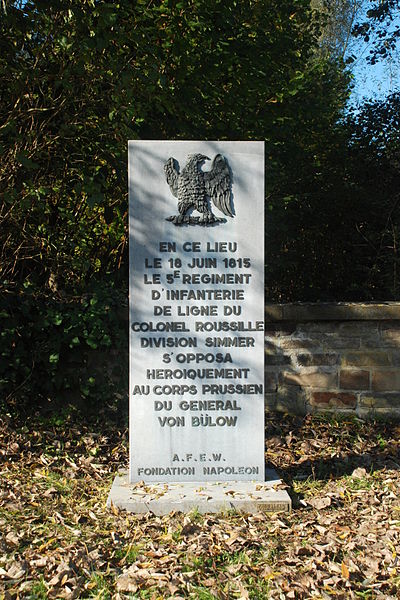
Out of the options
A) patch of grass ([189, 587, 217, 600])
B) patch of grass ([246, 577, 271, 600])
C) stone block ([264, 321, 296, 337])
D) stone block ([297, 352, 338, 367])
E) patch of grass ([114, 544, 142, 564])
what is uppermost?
stone block ([264, 321, 296, 337])

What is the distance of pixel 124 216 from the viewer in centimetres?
767

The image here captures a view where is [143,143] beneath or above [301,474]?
above

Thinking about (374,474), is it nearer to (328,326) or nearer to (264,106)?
(328,326)

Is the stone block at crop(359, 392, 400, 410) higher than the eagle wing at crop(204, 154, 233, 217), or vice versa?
the eagle wing at crop(204, 154, 233, 217)

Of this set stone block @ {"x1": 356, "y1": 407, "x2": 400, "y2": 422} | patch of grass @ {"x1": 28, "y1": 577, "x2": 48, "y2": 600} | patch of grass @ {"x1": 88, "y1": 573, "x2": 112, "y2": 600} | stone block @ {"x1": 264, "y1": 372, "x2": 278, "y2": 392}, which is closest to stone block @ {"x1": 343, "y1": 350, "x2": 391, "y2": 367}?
stone block @ {"x1": 356, "y1": 407, "x2": 400, "y2": 422}

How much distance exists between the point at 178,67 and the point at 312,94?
524 centimetres

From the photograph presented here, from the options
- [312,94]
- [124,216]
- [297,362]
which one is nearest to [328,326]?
[297,362]

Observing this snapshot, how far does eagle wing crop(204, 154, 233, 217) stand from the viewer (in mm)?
4652

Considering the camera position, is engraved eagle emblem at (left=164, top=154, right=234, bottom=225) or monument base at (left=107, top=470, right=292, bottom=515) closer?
monument base at (left=107, top=470, right=292, bottom=515)

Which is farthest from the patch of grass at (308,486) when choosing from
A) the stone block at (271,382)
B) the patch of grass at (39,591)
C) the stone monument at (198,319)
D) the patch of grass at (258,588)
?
the patch of grass at (39,591)

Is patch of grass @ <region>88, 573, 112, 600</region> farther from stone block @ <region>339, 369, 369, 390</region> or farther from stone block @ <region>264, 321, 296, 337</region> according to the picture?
stone block @ <region>339, 369, 369, 390</region>

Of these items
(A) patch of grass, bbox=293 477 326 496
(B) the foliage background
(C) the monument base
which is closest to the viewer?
(C) the monument base

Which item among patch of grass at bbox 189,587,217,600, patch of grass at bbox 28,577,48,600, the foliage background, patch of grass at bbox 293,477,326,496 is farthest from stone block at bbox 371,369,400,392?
patch of grass at bbox 28,577,48,600

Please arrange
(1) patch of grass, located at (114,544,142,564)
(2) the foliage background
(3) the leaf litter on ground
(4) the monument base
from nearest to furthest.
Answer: (3) the leaf litter on ground < (1) patch of grass, located at (114,544,142,564) < (4) the monument base < (2) the foliage background
